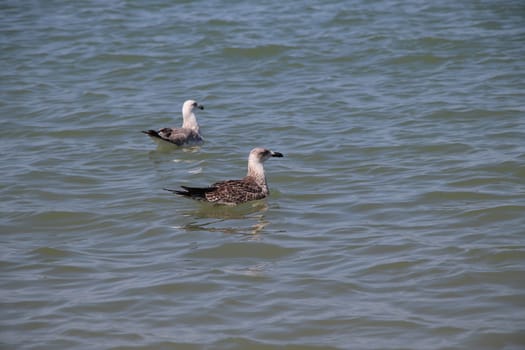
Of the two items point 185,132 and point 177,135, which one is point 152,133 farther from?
point 185,132

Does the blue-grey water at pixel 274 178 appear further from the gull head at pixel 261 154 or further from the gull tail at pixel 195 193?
the gull head at pixel 261 154

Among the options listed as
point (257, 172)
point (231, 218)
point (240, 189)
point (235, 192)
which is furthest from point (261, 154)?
point (231, 218)

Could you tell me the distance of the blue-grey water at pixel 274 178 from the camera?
723cm

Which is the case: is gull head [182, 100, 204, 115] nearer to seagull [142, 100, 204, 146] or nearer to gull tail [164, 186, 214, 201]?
seagull [142, 100, 204, 146]

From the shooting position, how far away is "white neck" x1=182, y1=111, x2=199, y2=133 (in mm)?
14008

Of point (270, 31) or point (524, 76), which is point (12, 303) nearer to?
point (524, 76)

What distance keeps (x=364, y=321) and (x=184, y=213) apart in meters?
3.88

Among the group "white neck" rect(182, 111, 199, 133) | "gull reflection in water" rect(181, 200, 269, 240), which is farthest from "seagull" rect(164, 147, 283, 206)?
"white neck" rect(182, 111, 199, 133)

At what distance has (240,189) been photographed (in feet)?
35.7

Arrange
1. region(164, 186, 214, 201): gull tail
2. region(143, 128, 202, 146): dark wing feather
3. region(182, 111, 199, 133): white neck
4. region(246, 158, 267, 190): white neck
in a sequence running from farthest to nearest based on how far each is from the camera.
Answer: region(182, 111, 199, 133): white neck → region(143, 128, 202, 146): dark wing feather → region(246, 158, 267, 190): white neck → region(164, 186, 214, 201): gull tail

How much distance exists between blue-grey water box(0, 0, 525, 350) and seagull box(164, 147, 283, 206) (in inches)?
6.8

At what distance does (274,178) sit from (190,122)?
112 inches

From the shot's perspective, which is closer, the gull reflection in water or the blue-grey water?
the blue-grey water

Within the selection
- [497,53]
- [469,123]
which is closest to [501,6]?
[497,53]
